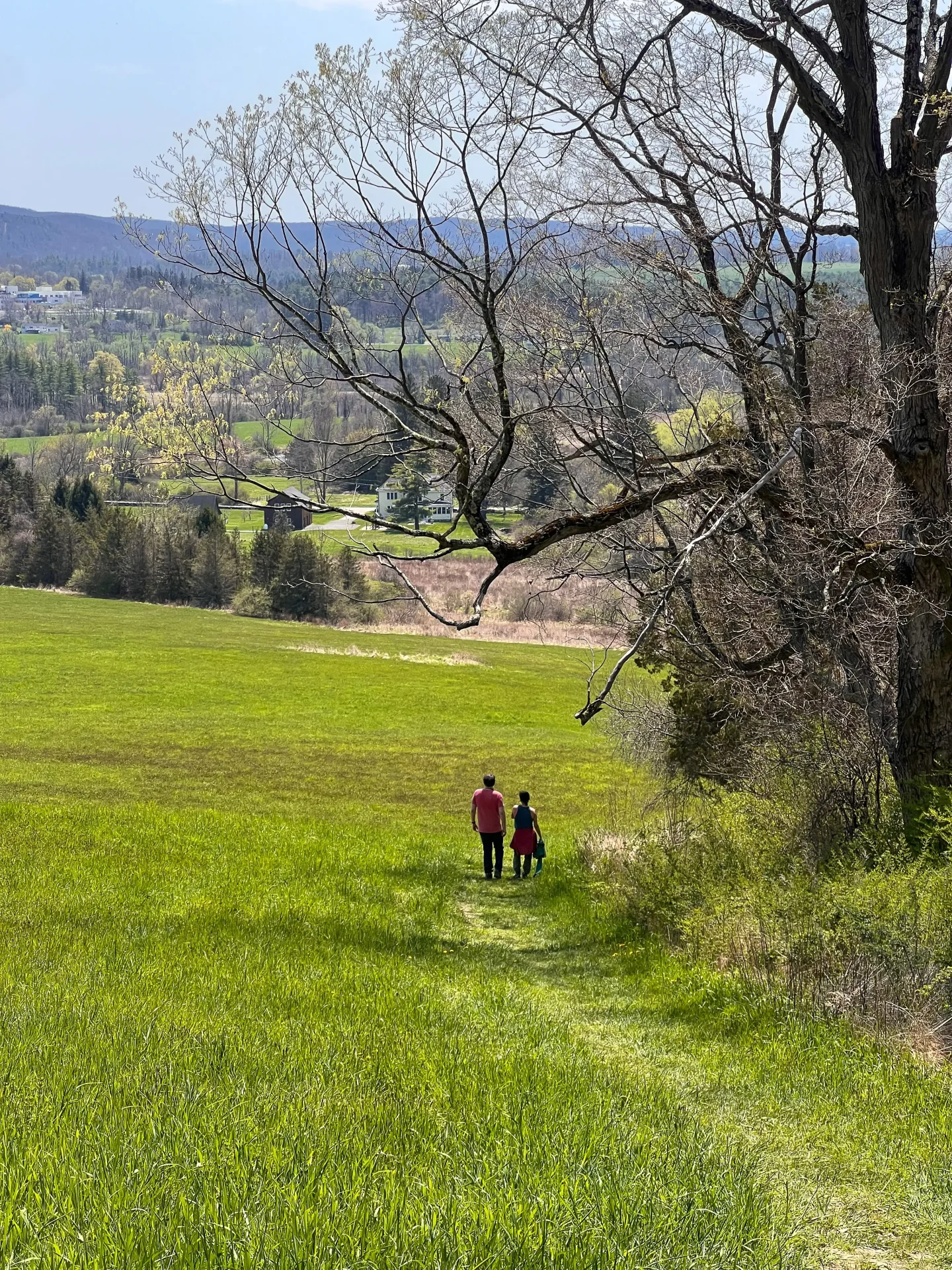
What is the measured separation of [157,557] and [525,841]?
231 feet

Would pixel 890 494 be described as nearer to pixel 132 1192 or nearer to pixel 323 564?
pixel 132 1192

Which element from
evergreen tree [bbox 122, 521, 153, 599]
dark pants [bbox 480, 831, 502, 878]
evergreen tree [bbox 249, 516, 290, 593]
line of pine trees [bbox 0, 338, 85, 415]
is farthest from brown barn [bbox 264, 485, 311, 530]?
line of pine trees [bbox 0, 338, 85, 415]

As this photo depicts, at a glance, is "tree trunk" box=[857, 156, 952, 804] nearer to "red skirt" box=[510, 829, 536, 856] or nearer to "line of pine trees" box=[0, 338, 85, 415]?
"red skirt" box=[510, 829, 536, 856]

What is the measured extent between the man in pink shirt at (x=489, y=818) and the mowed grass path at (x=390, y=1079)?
0.53 meters

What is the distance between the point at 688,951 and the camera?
9.17 m

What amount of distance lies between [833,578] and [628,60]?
5655mm

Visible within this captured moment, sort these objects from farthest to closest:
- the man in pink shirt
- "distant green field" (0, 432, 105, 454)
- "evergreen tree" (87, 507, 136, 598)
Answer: "distant green field" (0, 432, 105, 454) → "evergreen tree" (87, 507, 136, 598) → the man in pink shirt

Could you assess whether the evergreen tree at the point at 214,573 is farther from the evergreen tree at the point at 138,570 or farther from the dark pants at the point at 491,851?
the dark pants at the point at 491,851

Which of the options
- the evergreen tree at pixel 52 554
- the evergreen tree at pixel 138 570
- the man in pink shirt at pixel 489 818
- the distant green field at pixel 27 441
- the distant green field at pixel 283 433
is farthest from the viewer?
the distant green field at pixel 27 441

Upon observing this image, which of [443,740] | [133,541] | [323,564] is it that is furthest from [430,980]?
[133,541]

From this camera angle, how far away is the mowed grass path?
2725 mm

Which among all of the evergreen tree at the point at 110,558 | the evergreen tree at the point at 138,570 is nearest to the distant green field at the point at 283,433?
the evergreen tree at the point at 138,570

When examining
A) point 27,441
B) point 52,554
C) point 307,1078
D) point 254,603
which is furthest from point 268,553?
point 27,441

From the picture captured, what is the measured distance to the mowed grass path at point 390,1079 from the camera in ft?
8.94
